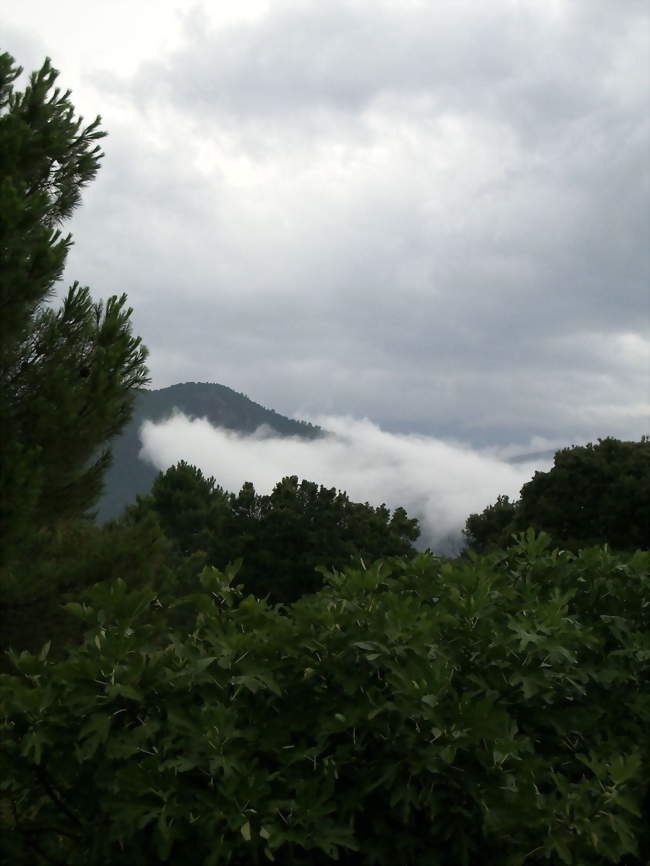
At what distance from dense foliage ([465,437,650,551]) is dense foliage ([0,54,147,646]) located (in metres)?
17.2

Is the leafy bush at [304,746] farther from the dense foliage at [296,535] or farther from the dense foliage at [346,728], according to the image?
the dense foliage at [296,535]

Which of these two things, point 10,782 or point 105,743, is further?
point 10,782

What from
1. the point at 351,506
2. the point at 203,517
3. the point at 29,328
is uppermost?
the point at 29,328

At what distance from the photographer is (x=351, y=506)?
32906 mm

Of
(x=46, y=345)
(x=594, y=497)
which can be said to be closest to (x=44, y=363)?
A: (x=46, y=345)

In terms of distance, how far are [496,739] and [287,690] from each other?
2.70 feet

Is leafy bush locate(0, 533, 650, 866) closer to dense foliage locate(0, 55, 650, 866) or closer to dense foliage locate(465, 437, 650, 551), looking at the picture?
dense foliage locate(0, 55, 650, 866)

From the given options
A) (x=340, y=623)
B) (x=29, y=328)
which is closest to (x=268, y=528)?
(x=29, y=328)

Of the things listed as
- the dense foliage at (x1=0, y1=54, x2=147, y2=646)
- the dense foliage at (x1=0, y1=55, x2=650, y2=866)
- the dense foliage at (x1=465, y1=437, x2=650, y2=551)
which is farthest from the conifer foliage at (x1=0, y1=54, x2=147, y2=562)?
the dense foliage at (x1=465, y1=437, x2=650, y2=551)

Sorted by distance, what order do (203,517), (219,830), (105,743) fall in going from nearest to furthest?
(219,830)
(105,743)
(203,517)

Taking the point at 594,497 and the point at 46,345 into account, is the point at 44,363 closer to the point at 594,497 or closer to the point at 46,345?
the point at 46,345

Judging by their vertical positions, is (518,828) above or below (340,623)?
below

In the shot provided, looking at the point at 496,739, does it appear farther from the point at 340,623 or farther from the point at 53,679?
the point at 53,679

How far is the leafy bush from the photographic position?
2.85 metres
